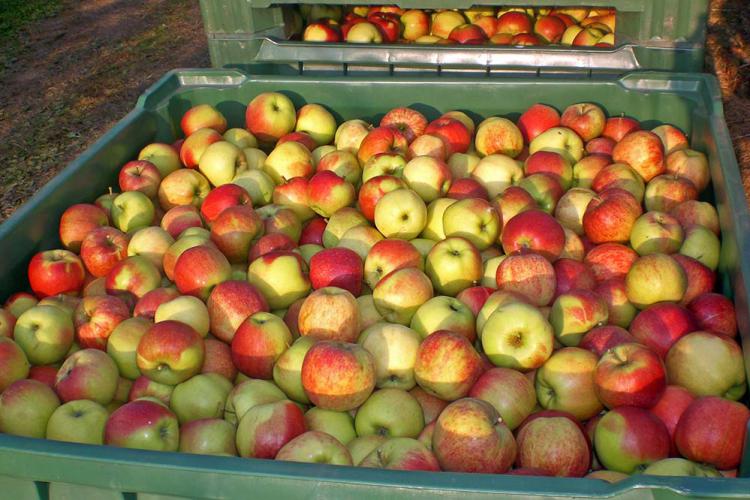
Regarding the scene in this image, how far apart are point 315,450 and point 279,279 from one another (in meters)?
0.82

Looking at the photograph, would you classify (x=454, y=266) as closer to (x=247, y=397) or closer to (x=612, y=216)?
(x=612, y=216)

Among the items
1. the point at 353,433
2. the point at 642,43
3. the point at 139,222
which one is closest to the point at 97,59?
the point at 139,222

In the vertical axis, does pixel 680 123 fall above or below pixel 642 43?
below

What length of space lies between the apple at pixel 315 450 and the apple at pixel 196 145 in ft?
5.47

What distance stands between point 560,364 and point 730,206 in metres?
0.76

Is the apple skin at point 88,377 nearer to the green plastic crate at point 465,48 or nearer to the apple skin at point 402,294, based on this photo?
the apple skin at point 402,294

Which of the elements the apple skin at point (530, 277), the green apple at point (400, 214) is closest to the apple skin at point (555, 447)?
the apple skin at point (530, 277)

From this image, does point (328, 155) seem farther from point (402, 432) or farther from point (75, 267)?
point (402, 432)

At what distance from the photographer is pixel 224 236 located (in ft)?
9.05

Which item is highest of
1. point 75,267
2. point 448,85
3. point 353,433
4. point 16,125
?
point 448,85

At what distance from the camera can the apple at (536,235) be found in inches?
102

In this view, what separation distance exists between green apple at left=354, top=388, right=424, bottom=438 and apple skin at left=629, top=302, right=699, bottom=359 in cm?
68

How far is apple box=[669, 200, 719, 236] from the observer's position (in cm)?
271

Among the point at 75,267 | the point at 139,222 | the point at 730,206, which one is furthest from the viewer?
the point at 139,222
